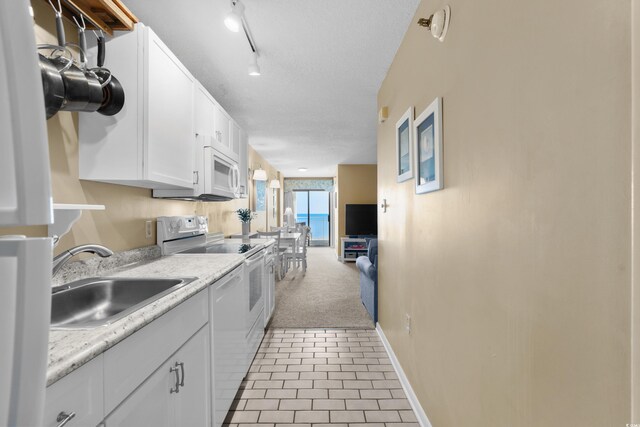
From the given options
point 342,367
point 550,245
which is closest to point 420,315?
point 342,367

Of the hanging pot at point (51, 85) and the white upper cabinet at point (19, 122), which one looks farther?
the hanging pot at point (51, 85)

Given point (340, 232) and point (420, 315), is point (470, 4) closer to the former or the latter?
point (420, 315)

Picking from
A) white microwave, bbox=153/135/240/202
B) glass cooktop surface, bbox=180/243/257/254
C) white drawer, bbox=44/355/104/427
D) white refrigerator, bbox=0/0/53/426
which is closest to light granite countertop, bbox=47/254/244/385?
white drawer, bbox=44/355/104/427

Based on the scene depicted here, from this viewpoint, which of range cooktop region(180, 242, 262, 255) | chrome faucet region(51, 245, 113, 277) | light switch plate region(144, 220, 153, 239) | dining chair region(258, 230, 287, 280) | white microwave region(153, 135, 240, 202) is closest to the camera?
chrome faucet region(51, 245, 113, 277)

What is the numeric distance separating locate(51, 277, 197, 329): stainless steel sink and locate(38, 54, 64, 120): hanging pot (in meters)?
0.74

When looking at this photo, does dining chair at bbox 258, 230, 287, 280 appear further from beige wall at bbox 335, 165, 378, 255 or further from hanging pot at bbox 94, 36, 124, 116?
hanging pot at bbox 94, 36, 124, 116

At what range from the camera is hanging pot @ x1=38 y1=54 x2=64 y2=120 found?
1130 mm

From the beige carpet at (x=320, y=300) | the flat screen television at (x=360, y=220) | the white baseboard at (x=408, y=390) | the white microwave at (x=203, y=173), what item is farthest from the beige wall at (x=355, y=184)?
the white microwave at (x=203, y=173)

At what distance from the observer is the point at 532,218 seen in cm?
84

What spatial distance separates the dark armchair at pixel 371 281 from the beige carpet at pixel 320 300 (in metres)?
0.13

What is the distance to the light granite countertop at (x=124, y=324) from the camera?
27.1 inches

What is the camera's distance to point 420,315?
1.81 meters

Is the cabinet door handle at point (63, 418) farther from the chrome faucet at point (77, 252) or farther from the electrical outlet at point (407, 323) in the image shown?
the electrical outlet at point (407, 323)

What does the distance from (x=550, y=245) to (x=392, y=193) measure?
5.86 ft
